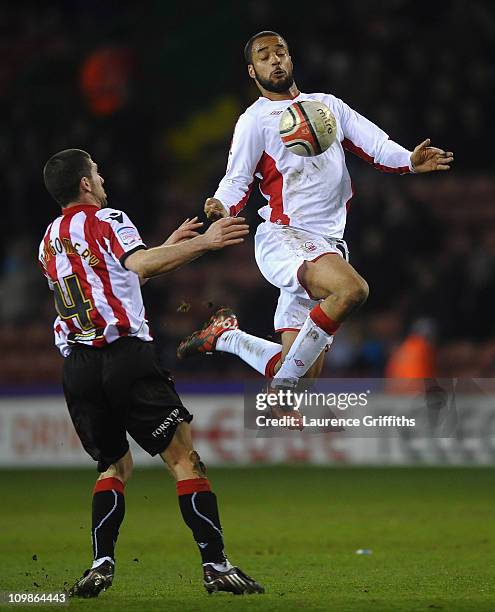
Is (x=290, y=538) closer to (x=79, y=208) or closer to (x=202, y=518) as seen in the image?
(x=202, y=518)

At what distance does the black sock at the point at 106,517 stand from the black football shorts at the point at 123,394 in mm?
328

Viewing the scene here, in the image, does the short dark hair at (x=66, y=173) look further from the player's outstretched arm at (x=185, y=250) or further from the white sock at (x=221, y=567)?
the white sock at (x=221, y=567)

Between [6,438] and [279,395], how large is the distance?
9.04 meters

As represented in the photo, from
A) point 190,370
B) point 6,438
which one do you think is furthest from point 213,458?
point 6,438

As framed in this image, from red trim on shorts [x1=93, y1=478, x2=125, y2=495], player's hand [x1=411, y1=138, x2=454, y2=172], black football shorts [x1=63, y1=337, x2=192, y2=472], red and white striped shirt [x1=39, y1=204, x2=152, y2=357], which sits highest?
player's hand [x1=411, y1=138, x2=454, y2=172]

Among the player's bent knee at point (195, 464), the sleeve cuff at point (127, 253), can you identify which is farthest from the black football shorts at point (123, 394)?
the sleeve cuff at point (127, 253)

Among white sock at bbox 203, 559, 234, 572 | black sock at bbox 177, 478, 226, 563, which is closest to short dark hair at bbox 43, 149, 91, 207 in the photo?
black sock at bbox 177, 478, 226, 563

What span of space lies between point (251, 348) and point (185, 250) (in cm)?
145

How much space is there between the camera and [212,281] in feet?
56.5

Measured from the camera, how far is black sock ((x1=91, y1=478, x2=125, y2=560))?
7246mm

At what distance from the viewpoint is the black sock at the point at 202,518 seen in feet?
23.2

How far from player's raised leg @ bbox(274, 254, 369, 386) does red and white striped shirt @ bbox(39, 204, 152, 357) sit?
95 centimetres

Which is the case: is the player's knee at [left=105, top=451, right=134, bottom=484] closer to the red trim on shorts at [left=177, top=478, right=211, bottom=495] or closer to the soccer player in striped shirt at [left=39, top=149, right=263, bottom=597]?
the soccer player in striped shirt at [left=39, top=149, right=263, bottom=597]

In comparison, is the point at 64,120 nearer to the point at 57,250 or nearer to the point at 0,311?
the point at 0,311
